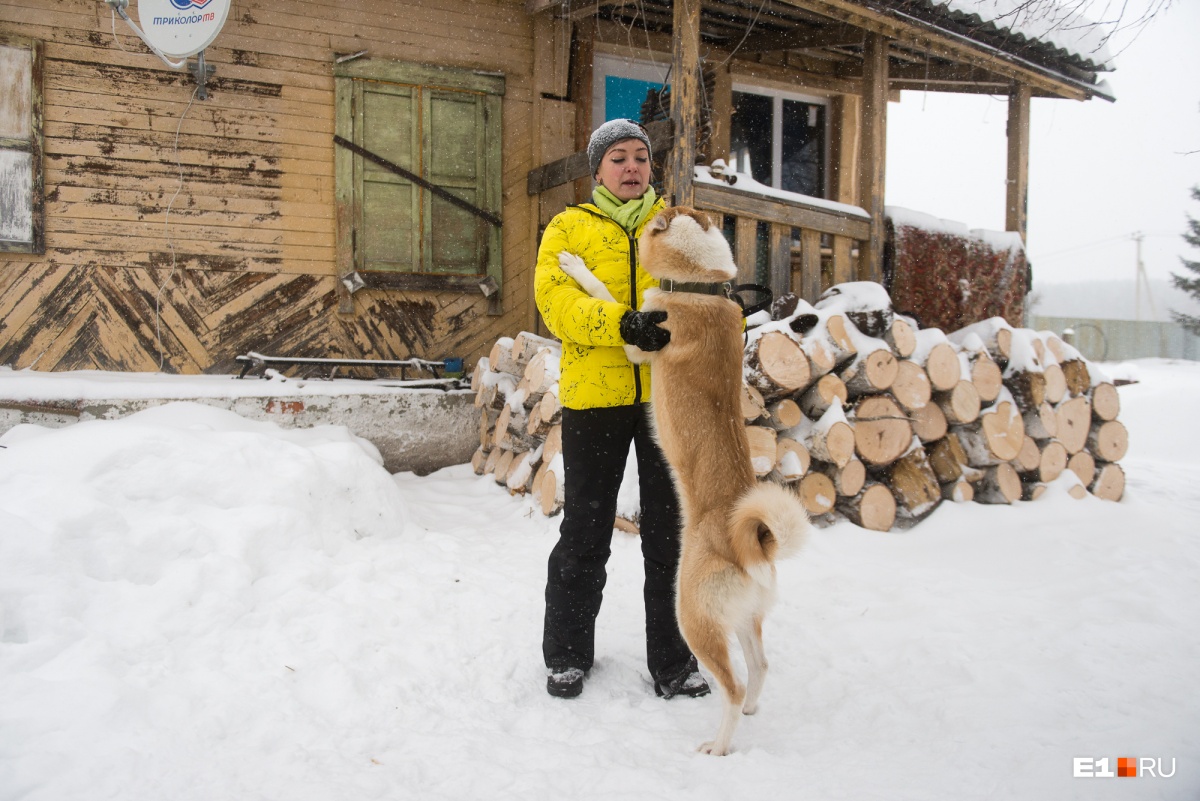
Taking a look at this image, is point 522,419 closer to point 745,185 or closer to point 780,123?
point 745,185

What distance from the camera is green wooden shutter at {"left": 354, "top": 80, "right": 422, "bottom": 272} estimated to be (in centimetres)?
616

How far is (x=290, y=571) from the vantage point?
3164 mm

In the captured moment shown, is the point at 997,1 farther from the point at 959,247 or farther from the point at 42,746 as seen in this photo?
the point at 42,746

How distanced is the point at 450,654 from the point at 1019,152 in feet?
21.5

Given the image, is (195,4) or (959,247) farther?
(959,247)

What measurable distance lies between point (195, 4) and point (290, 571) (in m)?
4.14

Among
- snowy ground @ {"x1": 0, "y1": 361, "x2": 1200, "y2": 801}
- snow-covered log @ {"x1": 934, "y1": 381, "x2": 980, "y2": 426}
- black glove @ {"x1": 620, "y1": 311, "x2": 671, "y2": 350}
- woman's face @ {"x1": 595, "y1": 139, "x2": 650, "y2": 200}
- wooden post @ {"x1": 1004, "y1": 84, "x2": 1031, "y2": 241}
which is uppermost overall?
wooden post @ {"x1": 1004, "y1": 84, "x2": 1031, "y2": 241}

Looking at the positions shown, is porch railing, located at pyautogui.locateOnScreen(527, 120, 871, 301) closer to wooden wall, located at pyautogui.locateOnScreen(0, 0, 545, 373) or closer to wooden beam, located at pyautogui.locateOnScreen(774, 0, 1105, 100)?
wooden beam, located at pyautogui.locateOnScreen(774, 0, 1105, 100)

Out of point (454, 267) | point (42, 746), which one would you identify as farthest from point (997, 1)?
point (42, 746)

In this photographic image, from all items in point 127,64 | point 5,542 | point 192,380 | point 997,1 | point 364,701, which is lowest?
point 364,701

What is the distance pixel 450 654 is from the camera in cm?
278

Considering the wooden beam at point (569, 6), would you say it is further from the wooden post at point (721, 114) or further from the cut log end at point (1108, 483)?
the cut log end at point (1108, 483)

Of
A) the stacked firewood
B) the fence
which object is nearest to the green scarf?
the stacked firewood

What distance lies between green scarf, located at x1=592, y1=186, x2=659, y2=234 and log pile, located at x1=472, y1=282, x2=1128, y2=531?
157 cm
